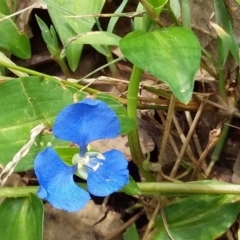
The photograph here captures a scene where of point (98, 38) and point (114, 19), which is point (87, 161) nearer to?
point (98, 38)

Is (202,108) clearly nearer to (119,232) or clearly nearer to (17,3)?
(119,232)

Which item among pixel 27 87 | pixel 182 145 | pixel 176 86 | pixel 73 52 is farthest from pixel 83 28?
pixel 176 86

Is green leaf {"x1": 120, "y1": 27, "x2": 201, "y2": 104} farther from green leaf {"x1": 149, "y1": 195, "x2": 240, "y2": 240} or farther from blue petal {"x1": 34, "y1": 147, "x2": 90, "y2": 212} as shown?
green leaf {"x1": 149, "y1": 195, "x2": 240, "y2": 240}

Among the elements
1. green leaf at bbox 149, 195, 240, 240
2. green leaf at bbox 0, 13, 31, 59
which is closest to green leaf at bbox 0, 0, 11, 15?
green leaf at bbox 0, 13, 31, 59

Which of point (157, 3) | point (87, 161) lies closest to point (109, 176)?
point (87, 161)

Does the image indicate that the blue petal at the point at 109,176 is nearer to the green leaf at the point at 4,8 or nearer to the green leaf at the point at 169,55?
the green leaf at the point at 169,55
